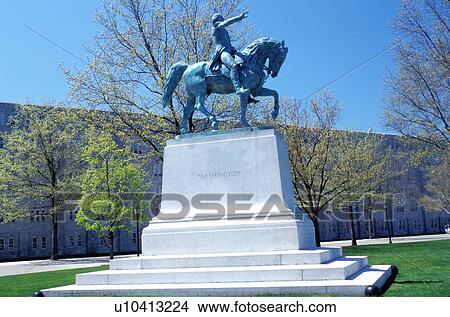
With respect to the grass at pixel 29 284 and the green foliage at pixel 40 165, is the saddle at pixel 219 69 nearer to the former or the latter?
the grass at pixel 29 284

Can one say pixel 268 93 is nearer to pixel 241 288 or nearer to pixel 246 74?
pixel 246 74

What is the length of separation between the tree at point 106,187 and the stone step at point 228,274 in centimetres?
2300

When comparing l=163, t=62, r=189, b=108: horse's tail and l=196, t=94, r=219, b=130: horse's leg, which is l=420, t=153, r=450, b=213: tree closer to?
l=196, t=94, r=219, b=130: horse's leg

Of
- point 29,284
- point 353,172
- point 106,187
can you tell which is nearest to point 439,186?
point 353,172

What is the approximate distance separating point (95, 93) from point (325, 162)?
16783 mm

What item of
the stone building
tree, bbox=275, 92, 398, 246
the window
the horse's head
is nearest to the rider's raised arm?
the horse's head

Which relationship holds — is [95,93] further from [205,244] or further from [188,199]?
[205,244]

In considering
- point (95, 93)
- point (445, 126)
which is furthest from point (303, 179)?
point (95, 93)

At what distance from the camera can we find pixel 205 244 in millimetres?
11305

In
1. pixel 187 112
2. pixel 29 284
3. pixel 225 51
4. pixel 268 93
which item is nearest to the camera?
pixel 225 51

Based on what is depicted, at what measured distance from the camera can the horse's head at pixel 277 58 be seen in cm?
1289

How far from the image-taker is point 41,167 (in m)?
39.4

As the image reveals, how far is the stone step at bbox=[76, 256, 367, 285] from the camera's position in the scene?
9203 mm

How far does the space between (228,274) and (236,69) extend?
552 cm
